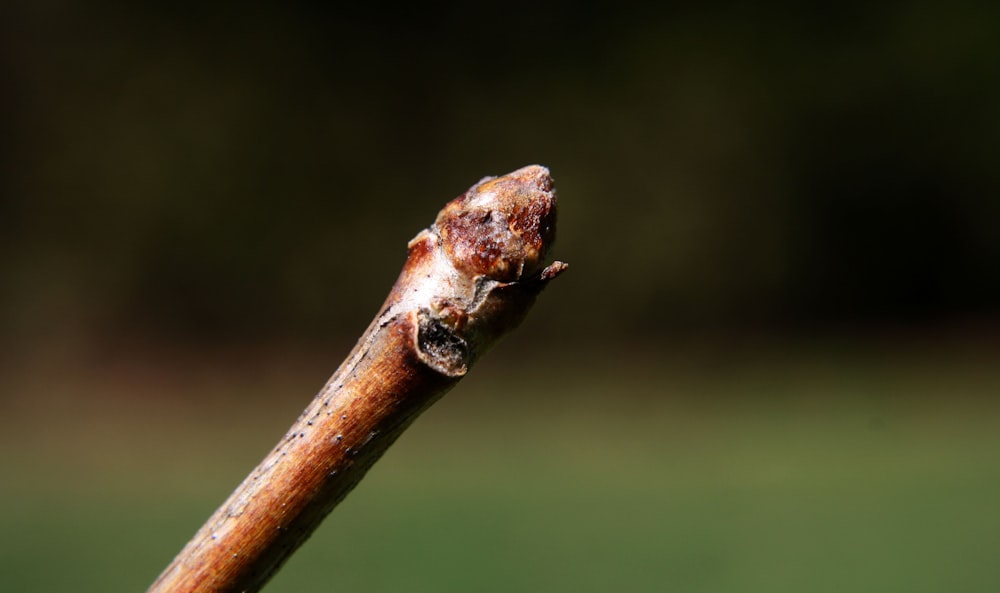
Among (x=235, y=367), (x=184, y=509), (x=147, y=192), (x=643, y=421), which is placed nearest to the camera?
(x=184, y=509)

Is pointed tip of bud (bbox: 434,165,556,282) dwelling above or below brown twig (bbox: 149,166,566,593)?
above

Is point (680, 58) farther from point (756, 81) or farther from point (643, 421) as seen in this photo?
point (643, 421)

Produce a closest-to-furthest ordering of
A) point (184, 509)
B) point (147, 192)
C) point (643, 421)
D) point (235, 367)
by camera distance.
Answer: point (184, 509)
point (643, 421)
point (235, 367)
point (147, 192)

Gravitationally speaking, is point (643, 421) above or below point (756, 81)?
below

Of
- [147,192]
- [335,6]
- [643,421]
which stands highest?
[335,6]

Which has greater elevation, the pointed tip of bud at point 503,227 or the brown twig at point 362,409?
the pointed tip of bud at point 503,227

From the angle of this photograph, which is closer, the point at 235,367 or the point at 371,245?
the point at 235,367

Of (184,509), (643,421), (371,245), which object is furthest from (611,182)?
(184,509)
